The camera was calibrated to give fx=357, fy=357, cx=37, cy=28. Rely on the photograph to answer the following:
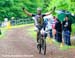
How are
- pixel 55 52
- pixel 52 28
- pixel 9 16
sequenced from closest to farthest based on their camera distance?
pixel 55 52
pixel 52 28
pixel 9 16

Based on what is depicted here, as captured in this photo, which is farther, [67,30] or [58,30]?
[58,30]

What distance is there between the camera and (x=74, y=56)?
47.8ft

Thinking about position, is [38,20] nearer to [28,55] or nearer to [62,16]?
[28,55]

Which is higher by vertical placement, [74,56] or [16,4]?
[74,56]

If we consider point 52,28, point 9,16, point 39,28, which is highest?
point 39,28

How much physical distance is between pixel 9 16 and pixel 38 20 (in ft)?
167

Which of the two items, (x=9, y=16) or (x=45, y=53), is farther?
(x=9, y=16)

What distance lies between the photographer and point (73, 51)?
16.4m

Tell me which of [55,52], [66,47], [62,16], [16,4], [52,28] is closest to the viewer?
[55,52]

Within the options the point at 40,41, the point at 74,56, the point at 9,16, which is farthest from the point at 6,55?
the point at 9,16

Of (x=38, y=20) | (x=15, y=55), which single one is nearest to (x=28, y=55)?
(x=15, y=55)

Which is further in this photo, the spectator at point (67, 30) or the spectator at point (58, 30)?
the spectator at point (58, 30)

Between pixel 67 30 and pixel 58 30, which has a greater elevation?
pixel 67 30

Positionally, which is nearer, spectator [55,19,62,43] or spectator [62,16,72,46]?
spectator [62,16,72,46]
